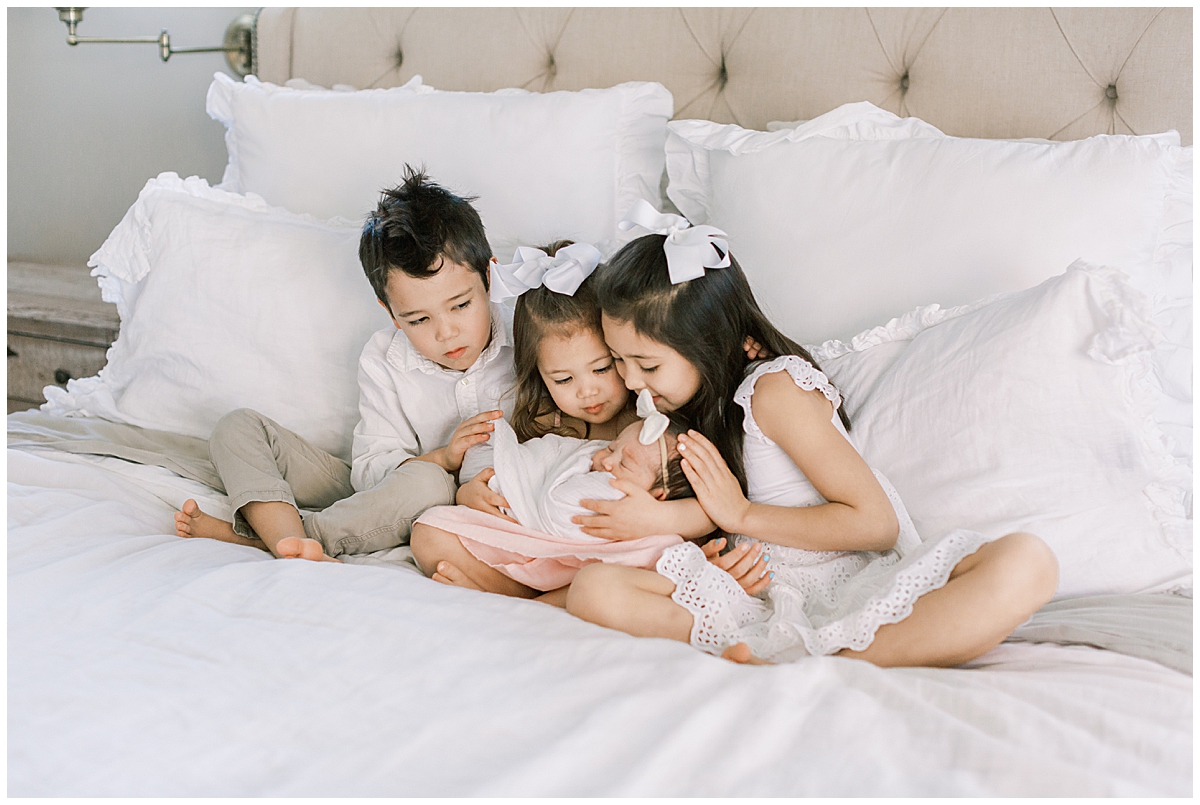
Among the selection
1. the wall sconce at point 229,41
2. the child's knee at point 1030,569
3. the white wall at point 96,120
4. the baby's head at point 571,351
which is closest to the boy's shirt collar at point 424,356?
the baby's head at point 571,351

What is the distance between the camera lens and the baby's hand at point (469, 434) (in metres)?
1.31

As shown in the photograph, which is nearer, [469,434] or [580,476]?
[580,476]

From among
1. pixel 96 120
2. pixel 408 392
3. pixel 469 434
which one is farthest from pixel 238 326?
pixel 96 120

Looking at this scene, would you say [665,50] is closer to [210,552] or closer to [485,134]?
[485,134]

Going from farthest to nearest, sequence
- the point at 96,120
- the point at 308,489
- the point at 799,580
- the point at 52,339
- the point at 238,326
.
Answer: the point at 96,120 → the point at 52,339 → the point at 238,326 → the point at 308,489 → the point at 799,580

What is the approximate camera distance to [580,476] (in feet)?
3.84

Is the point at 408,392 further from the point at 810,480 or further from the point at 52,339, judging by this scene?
the point at 52,339

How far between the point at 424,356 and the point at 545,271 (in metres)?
0.27

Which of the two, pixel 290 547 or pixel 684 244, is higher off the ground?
pixel 684 244

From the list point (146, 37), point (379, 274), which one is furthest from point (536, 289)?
point (146, 37)

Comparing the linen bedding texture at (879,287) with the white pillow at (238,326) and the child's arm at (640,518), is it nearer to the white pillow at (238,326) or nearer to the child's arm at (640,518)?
the white pillow at (238,326)

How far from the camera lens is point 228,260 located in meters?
1.52

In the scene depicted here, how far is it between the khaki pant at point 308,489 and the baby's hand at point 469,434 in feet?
0.12

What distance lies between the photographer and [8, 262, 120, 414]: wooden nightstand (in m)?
1.92
